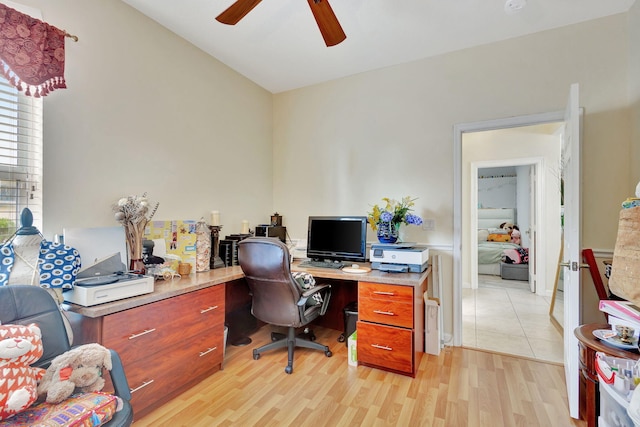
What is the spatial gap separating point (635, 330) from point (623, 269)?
739 mm

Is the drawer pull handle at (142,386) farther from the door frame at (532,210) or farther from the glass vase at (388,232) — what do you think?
the door frame at (532,210)

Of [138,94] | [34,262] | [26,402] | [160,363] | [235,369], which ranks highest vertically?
[138,94]

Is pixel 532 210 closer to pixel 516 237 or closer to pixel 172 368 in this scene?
pixel 516 237

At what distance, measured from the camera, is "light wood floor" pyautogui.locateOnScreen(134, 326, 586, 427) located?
1.73 meters

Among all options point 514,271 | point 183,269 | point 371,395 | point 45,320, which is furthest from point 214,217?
point 514,271

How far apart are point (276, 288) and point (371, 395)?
96 centimetres

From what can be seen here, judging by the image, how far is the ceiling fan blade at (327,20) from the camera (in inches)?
63.2

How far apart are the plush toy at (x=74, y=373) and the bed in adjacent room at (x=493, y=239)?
6.02 meters

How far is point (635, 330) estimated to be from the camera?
1412mm

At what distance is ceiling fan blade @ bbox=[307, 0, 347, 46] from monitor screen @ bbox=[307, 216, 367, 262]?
56.8 inches

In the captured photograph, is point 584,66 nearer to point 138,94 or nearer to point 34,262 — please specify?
point 138,94

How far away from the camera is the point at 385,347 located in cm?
220

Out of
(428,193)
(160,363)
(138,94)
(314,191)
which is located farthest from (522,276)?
Answer: (138,94)

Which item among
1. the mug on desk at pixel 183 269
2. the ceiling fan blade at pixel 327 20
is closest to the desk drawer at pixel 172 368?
the mug on desk at pixel 183 269
